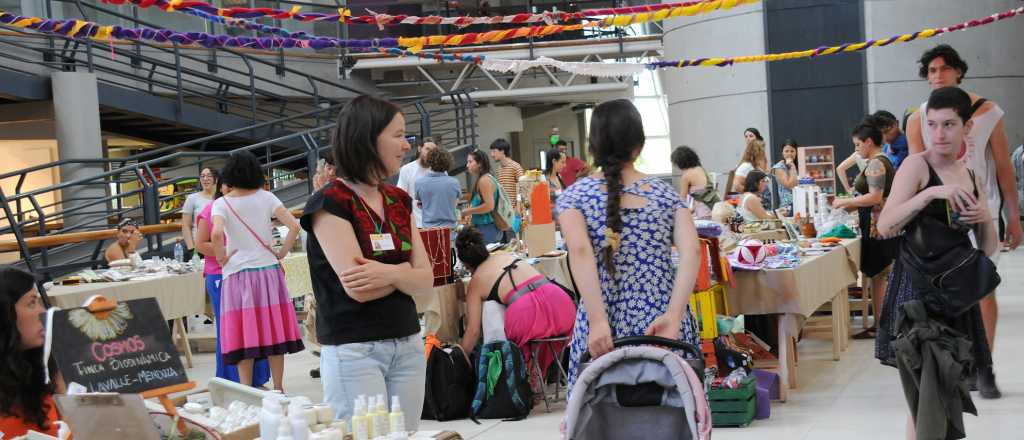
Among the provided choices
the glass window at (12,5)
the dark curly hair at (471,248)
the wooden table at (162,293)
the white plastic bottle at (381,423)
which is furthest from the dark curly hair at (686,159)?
the glass window at (12,5)

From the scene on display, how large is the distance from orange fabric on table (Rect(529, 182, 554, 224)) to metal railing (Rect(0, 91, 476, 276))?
3.33 m

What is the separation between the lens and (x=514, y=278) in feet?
20.9

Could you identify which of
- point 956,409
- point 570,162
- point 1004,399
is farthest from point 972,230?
point 570,162

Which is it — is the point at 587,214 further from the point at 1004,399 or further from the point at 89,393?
the point at 1004,399

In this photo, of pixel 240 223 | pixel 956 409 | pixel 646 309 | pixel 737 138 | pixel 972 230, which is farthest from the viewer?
pixel 737 138

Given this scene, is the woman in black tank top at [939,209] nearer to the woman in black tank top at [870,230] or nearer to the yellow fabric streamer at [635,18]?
the yellow fabric streamer at [635,18]

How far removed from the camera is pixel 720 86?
1666 centimetres

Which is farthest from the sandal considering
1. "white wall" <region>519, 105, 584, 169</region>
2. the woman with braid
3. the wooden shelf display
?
"white wall" <region>519, 105, 584, 169</region>

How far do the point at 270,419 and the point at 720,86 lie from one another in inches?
569

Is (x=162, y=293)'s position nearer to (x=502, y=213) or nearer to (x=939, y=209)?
(x=502, y=213)

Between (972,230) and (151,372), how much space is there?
10.0 feet

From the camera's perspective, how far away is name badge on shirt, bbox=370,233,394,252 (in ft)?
10.4

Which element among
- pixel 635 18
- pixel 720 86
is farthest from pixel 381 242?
pixel 720 86

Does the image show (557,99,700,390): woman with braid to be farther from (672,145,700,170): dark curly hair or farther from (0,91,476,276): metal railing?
(672,145,700,170): dark curly hair
